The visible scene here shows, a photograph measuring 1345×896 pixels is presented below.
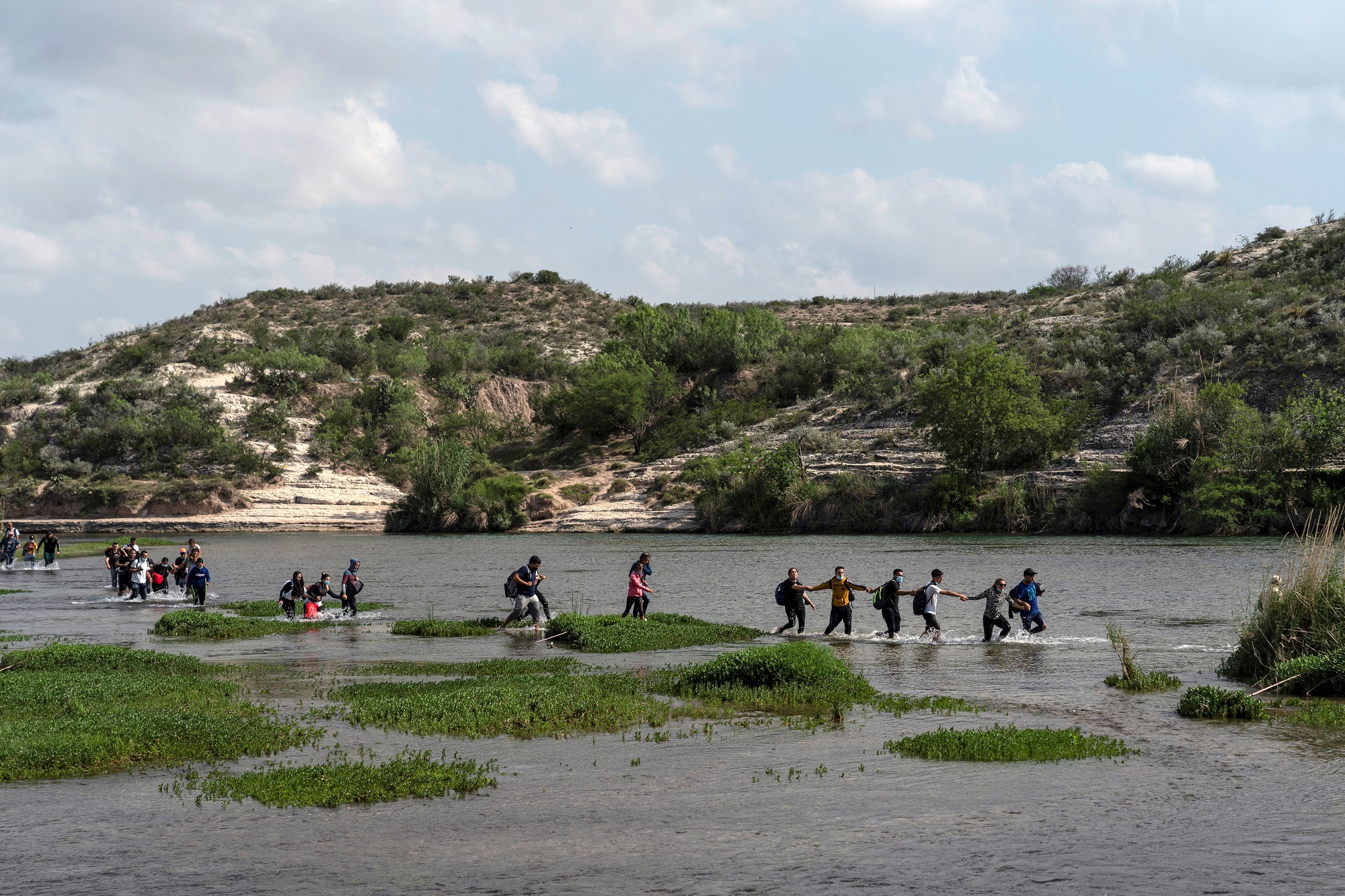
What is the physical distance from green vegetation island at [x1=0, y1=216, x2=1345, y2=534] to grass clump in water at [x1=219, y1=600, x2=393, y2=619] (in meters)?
36.9

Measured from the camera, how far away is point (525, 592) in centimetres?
2673

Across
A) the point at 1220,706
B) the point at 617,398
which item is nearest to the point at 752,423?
the point at 617,398

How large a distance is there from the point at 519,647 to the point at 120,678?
829cm

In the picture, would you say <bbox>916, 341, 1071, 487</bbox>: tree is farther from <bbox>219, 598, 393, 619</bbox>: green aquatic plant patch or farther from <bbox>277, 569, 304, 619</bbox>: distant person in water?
<bbox>277, 569, 304, 619</bbox>: distant person in water

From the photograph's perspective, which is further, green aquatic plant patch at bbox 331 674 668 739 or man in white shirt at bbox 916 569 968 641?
man in white shirt at bbox 916 569 968 641

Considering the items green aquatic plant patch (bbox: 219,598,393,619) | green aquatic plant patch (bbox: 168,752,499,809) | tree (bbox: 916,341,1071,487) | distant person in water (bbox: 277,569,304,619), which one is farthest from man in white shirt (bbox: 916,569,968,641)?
tree (bbox: 916,341,1071,487)

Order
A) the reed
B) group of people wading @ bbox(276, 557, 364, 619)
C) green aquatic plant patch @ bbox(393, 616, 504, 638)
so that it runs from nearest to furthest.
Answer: the reed, green aquatic plant patch @ bbox(393, 616, 504, 638), group of people wading @ bbox(276, 557, 364, 619)

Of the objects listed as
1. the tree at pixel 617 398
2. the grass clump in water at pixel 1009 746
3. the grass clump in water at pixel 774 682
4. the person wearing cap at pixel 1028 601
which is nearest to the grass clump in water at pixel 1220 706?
the grass clump in water at pixel 1009 746

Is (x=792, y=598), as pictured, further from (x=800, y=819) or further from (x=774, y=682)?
(x=800, y=819)

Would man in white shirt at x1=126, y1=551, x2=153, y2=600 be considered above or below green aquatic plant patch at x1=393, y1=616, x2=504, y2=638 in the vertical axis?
above

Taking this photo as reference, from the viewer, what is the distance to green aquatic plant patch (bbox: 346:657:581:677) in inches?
795

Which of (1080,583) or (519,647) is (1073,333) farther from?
(519,647)

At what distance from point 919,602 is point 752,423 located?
58.9 m

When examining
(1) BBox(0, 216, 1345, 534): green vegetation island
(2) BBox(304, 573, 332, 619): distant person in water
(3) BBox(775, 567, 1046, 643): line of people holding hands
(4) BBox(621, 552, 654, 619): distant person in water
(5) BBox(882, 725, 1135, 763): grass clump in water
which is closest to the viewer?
(5) BBox(882, 725, 1135, 763): grass clump in water
